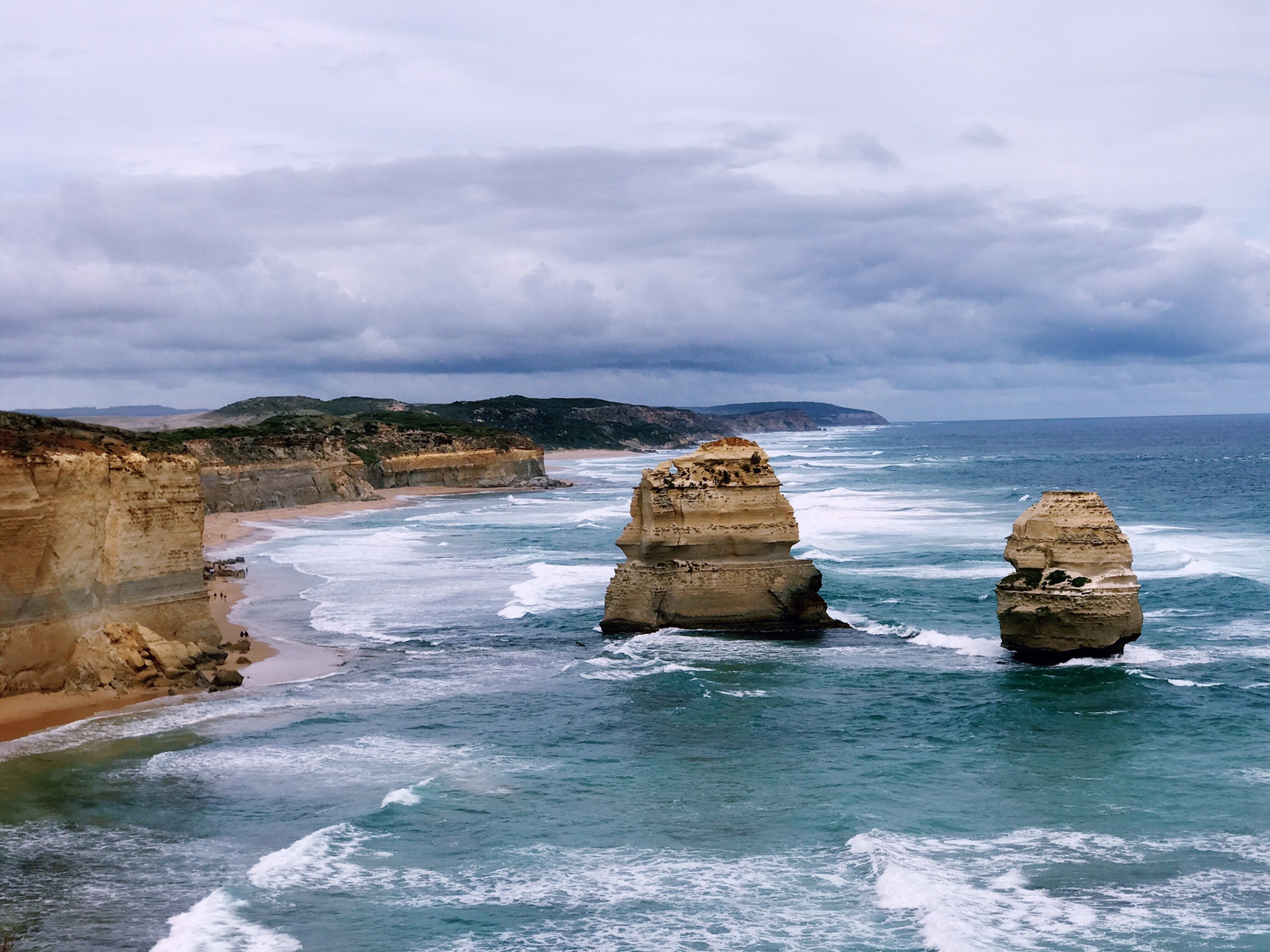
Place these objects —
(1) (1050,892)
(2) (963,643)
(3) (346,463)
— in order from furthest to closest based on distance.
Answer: (3) (346,463)
(2) (963,643)
(1) (1050,892)

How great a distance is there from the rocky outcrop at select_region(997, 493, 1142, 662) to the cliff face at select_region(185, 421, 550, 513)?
43719 millimetres

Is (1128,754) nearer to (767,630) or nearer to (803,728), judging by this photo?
(803,728)

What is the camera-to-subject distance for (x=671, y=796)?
19.6m

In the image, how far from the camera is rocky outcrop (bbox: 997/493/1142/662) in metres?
25.8

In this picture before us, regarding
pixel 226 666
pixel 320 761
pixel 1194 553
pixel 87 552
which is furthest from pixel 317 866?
pixel 1194 553

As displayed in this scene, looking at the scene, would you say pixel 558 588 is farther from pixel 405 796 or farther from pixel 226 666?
pixel 405 796

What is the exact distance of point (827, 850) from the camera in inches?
682

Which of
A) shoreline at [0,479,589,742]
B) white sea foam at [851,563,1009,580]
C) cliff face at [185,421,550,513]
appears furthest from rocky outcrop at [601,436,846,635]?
cliff face at [185,421,550,513]

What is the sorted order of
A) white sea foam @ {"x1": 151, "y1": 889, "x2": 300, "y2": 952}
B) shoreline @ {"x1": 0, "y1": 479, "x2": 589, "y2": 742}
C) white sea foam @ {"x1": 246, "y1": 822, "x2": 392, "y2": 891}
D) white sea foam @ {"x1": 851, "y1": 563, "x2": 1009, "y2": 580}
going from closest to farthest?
white sea foam @ {"x1": 151, "y1": 889, "x2": 300, "y2": 952}, white sea foam @ {"x1": 246, "y1": 822, "x2": 392, "y2": 891}, shoreline @ {"x1": 0, "y1": 479, "x2": 589, "y2": 742}, white sea foam @ {"x1": 851, "y1": 563, "x2": 1009, "y2": 580}

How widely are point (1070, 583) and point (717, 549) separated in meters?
8.44

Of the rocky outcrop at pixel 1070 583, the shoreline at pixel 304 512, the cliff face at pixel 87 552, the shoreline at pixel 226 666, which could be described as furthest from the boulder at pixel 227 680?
the shoreline at pixel 304 512

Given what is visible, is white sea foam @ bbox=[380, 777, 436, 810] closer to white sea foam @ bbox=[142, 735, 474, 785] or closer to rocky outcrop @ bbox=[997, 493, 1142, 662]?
white sea foam @ bbox=[142, 735, 474, 785]

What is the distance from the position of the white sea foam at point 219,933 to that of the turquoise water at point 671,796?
0.06 meters

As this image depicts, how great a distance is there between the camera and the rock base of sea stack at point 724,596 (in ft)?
102
